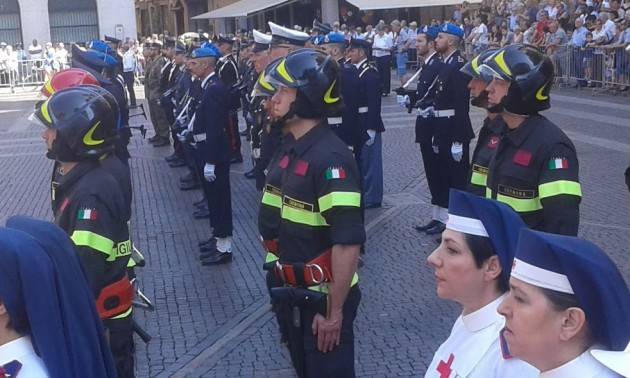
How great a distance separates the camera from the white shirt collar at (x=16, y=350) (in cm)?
288

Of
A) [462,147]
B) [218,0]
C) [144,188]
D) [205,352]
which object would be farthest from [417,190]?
[218,0]

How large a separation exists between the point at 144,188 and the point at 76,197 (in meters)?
9.22

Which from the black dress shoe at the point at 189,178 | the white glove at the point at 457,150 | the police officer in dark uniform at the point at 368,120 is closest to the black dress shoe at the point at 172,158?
the black dress shoe at the point at 189,178

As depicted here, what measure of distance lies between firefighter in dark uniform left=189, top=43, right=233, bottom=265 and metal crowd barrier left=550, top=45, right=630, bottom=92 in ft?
46.6

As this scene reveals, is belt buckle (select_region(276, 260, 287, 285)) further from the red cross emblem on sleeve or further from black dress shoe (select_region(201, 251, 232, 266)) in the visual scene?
black dress shoe (select_region(201, 251, 232, 266))

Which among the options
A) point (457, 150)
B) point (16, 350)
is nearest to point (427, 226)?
point (457, 150)

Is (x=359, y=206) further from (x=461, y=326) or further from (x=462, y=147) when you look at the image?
(x=462, y=147)

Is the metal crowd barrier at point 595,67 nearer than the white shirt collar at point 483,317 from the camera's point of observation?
No

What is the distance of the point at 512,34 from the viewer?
→ 26.8 meters

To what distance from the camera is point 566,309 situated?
251 cm

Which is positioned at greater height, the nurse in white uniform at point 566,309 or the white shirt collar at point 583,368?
the nurse in white uniform at point 566,309

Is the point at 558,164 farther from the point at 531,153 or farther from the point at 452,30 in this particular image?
the point at 452,30

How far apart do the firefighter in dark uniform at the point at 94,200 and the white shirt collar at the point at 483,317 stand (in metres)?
2.04

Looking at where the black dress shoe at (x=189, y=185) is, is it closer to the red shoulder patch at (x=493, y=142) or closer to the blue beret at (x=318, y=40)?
the blue beret at (x=318, y=40)
